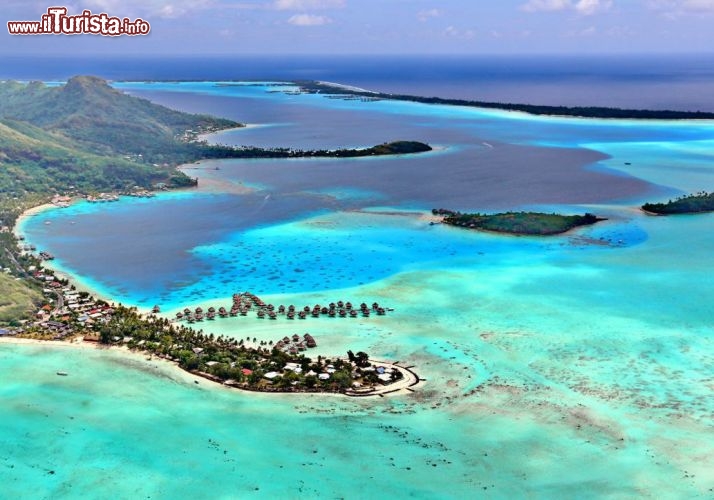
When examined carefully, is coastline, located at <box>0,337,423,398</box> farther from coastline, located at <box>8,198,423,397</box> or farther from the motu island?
the motu island

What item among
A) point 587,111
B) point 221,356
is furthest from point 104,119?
point 587,111

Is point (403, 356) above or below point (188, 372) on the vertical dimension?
above

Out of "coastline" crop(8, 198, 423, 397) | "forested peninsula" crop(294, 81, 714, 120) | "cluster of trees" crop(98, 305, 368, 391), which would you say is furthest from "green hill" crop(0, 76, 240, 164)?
"cluster of trees" crop(98, 305, 368, 391)

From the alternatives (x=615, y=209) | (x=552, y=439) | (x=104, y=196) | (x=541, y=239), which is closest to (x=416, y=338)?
(x=552, y=439)

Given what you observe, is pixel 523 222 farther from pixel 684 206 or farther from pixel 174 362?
pixel 174 362

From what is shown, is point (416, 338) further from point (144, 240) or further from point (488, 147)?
point (488, 147)

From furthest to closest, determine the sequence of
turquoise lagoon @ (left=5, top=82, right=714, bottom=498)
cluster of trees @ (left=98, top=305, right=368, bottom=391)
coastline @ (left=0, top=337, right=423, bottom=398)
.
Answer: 1. cluster of trees @ (left=98, top=305, right=368, bottom=391)
2. coastline @ (left=0, top=337, right=423, bottom=398)
3. turquoise lagoon @ (left=5, top=82, right=714, bottom=498)

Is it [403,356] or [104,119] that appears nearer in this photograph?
[403,356]
